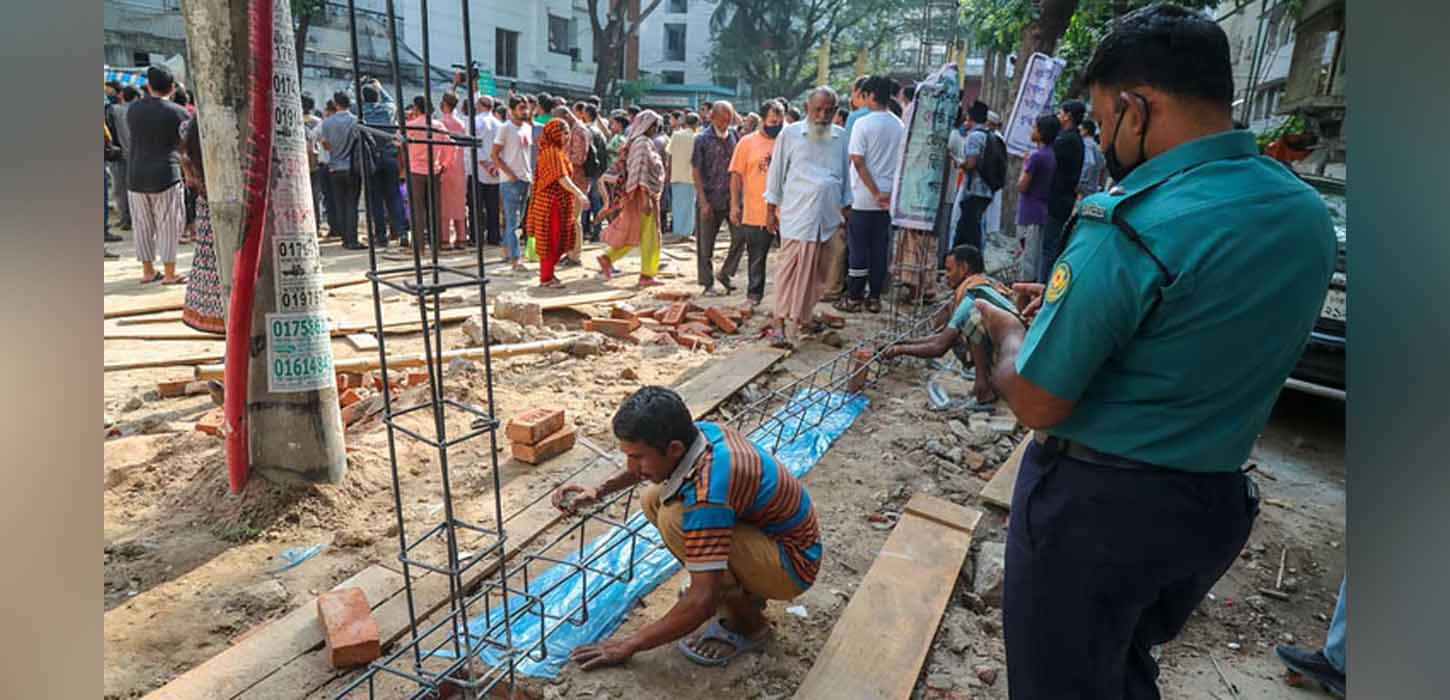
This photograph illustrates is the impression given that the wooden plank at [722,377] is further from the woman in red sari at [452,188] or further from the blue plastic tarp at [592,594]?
the woman in red sari at [452,188]

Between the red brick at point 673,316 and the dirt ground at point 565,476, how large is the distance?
128 centimetres

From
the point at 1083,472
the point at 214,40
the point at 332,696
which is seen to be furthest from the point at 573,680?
the point at 214,40

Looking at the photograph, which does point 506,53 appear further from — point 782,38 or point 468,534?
point 468,534

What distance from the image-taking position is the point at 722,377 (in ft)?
18.0

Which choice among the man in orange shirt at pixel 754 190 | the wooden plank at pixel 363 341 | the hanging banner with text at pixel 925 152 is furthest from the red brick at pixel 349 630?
the hanging banner with text at pixel 925 152

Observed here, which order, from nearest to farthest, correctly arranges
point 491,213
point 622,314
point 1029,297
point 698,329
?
point 1029,297, point 622,314, point 698,329, point 491,213

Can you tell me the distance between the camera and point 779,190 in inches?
253

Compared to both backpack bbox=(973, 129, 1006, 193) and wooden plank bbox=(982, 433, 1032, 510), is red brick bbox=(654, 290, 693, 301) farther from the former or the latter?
wooden plank bbox=(982, 433, 1032, 510)

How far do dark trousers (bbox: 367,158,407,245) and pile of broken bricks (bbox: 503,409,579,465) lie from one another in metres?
6.21

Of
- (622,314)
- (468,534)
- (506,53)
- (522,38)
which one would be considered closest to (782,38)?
(522,38)

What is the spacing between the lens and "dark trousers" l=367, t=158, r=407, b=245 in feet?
32.4

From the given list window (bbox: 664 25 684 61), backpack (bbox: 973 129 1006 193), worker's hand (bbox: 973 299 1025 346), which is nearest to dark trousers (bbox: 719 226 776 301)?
backpack (bbox: 973 129 1006 193)

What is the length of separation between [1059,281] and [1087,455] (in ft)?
1.12

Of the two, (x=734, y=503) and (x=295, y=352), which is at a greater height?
(x=295, y=352)
